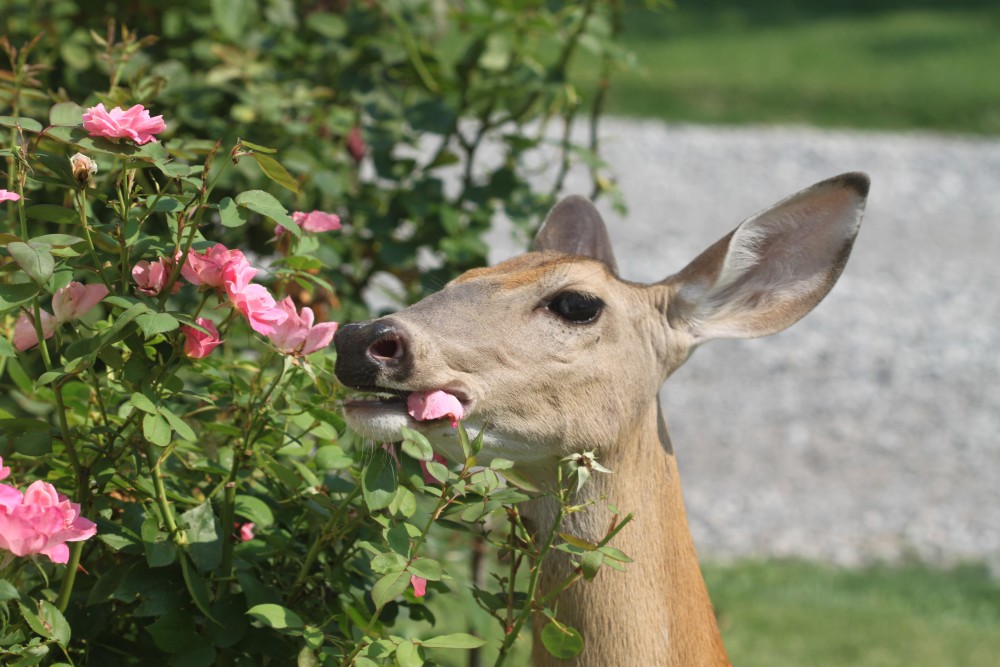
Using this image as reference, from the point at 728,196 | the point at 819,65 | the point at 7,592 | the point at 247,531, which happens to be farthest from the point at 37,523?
the point at 819,65

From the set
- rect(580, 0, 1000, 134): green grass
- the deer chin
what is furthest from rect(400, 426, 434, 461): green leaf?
rect(580, 0, 1000, 134): green grass

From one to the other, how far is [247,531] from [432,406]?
17.0 inches

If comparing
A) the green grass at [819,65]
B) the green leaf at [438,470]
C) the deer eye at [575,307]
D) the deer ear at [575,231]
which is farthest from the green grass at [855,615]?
the green grass at [819,65]

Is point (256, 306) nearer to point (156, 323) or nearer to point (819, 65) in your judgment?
point (156, 323)

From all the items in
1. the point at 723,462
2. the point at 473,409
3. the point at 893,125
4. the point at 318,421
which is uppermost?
the point at 893,125

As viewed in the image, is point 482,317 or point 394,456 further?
point 482,317

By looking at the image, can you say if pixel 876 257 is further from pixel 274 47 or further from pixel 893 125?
pixel 274 47

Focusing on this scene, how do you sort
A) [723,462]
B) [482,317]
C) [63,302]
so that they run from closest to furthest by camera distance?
[63,302]
[482,317]
[723,462]

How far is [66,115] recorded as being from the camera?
202 cm

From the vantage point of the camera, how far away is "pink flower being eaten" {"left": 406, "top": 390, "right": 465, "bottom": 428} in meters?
2.03

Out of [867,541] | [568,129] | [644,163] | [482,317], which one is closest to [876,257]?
[644,163]

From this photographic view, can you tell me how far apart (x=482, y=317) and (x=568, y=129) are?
162 centimetres

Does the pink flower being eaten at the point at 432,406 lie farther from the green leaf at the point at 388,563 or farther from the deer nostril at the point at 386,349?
the green leaf at the point at 388,563

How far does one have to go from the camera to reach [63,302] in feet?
6.31
